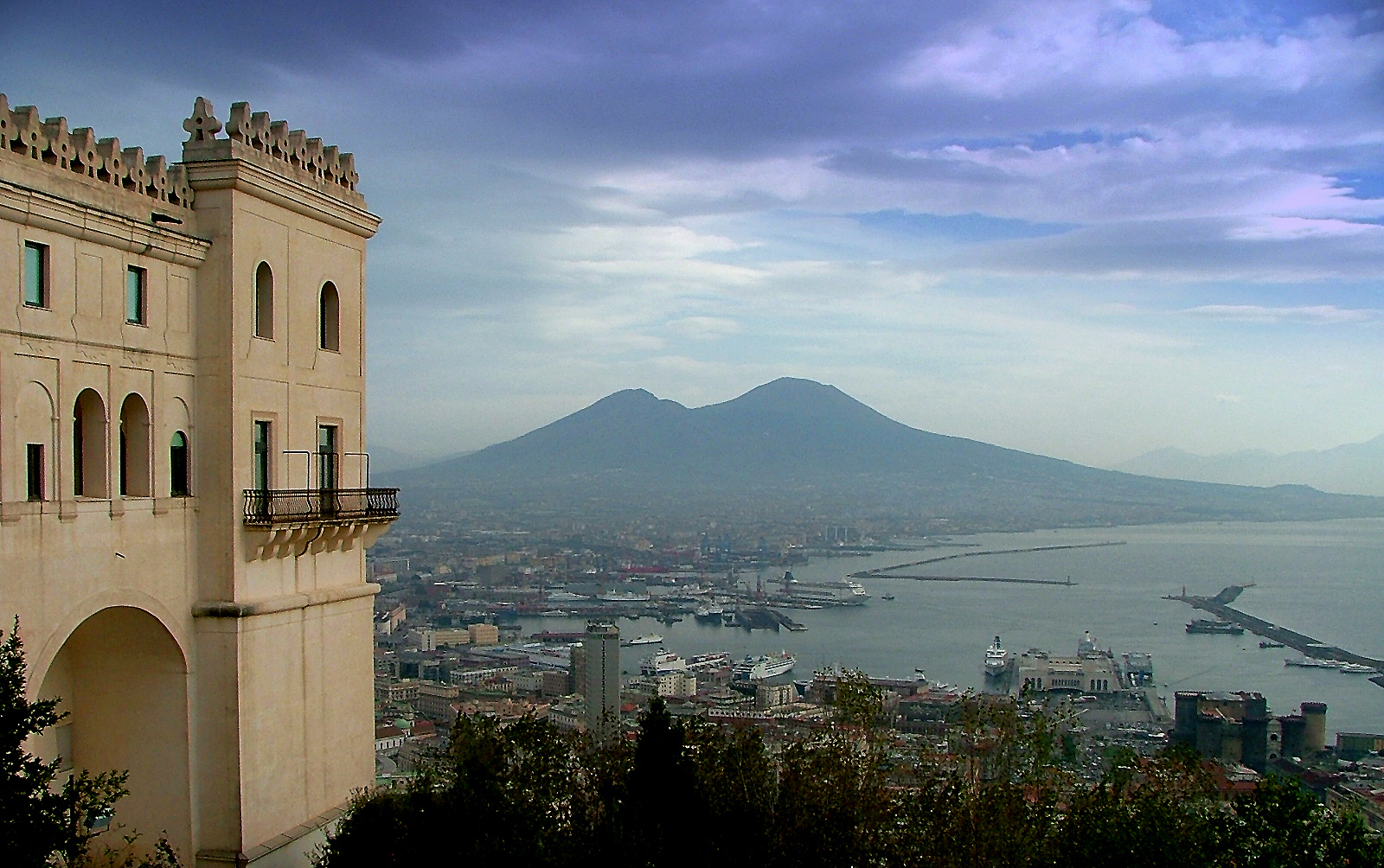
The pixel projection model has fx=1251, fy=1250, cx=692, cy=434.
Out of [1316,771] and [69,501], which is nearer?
[69,501]

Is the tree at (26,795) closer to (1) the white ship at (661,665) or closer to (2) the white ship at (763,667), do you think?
(1) the white ship at (661,665)

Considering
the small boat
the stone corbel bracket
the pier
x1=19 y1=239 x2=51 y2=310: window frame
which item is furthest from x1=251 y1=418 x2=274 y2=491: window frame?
the pier

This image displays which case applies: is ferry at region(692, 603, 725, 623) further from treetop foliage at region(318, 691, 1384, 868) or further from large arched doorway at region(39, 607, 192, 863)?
large arched doorway at region(39, 607, 192, 863)

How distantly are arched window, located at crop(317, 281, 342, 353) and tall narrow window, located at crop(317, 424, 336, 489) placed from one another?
0.54 m

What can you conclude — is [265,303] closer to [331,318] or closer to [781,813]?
[331,318]

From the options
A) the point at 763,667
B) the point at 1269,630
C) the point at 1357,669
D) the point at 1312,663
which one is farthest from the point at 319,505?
the point at 1269,630

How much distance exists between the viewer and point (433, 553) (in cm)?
7344

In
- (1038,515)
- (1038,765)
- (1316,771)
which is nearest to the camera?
(1038,765)

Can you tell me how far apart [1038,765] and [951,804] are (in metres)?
1.29

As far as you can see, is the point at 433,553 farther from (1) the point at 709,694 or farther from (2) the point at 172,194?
(2) the point at 172,194

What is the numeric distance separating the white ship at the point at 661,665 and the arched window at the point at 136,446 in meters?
24.4

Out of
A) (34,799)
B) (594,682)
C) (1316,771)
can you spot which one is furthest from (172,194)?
(1316,771)

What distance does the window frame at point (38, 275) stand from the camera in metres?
5.75

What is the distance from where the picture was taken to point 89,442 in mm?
6203
